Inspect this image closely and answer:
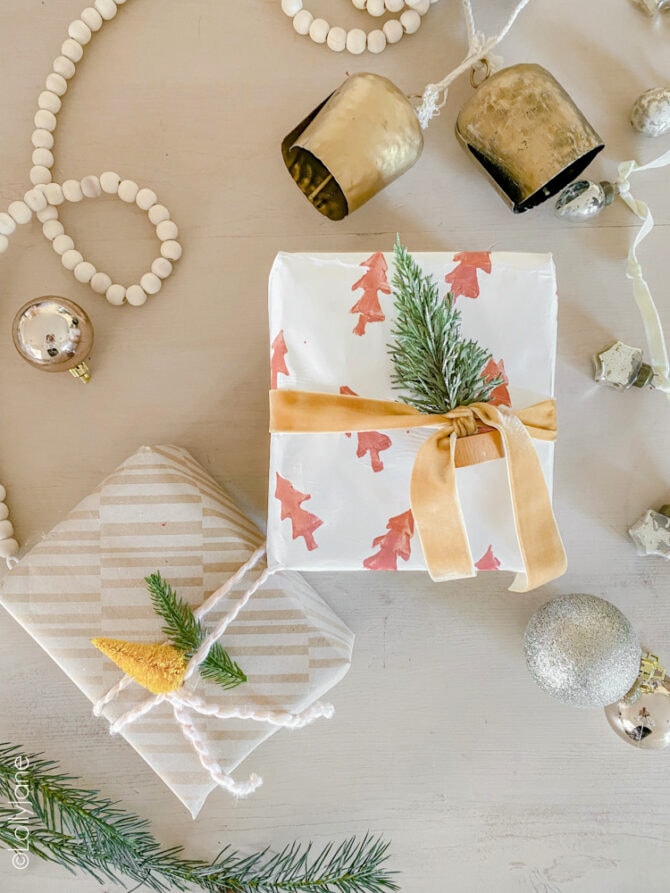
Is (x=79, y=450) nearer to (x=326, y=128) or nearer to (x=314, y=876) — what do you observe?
(x=326, y=128)

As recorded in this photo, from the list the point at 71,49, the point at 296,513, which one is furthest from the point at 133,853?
the point at 71,49

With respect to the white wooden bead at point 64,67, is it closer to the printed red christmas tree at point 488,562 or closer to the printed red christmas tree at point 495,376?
the printed red christmas tree at point 495,376

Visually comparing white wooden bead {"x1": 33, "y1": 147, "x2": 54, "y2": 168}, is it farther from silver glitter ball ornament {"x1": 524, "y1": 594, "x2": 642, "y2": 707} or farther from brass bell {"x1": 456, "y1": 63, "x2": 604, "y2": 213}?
silver glitter ball ornament {"x1": 524, "y1": 594, "x2": 642, "y2": 707}

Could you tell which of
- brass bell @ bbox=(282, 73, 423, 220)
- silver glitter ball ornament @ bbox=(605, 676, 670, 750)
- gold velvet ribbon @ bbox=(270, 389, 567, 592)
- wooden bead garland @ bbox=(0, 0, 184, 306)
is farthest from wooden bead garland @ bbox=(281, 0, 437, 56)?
silver glitter ball ornament @ bbox=(605, 676, 670, 750)

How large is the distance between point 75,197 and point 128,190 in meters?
0.06

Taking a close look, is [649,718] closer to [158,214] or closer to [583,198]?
[583,198]

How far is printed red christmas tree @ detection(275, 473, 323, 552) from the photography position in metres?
0.67

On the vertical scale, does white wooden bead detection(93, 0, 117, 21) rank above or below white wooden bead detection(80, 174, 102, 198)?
above

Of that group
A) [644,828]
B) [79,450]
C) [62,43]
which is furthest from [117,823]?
[62,43]

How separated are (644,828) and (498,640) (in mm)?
257

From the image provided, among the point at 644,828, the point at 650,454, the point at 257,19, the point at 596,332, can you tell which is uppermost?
the point at 257,19

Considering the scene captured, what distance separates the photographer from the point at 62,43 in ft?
2.67

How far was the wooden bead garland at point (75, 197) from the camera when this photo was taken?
31.2 inches

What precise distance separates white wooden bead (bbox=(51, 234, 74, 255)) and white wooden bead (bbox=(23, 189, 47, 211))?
0.13ft
